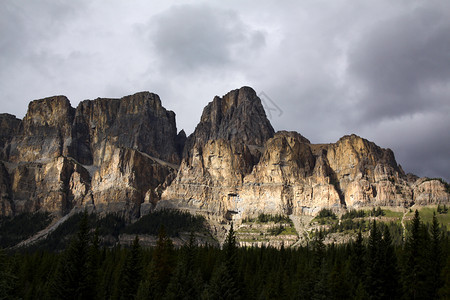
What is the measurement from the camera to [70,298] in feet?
233

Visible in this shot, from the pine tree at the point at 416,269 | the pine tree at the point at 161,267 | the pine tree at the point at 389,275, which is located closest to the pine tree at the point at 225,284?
the pine tree at the point at 161,267

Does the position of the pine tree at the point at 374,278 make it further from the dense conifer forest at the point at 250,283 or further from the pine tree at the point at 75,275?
the pine tree at the point at 75,275

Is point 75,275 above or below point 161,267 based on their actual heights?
below

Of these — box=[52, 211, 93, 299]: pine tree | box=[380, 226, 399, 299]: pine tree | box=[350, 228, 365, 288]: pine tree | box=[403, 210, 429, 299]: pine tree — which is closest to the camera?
box=[52, 211, 93, 299]: pine tree

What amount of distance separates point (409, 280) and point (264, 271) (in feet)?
160

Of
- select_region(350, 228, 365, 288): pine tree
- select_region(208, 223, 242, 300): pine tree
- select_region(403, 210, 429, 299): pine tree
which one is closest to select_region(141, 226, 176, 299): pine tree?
select_region(208, 223, 242, 300): pine tree

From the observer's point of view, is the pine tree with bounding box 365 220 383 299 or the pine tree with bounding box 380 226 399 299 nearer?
the pine tree with bounding box 365 220 383 299

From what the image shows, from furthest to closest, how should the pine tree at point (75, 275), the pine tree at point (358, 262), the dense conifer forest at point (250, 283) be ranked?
1. the pine tree at point (358, 262)
2. the dense conifer forest at point (250, 283)
3. the pine tree at point (75, 275)

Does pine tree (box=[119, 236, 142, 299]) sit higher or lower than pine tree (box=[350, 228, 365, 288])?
lower

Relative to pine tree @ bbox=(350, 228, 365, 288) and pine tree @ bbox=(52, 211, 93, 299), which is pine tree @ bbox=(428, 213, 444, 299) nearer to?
pine tree @ bbox=(350, 228, 365, 288)

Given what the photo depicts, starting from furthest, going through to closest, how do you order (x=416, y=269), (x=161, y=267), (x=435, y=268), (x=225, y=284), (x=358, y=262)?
(x=358, y=262) → (x=161, y=267) → (x=416, y=269) → (x=435, y=268) → (x=225, y=284)

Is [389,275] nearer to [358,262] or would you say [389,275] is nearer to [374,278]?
[374,278]

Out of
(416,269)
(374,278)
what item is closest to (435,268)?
(416,269)

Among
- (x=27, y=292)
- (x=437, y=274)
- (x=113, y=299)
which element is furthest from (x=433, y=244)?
(x=27, y=292)
